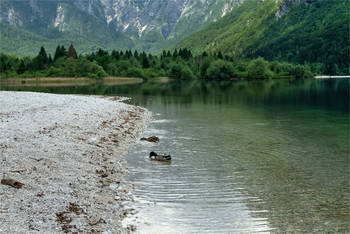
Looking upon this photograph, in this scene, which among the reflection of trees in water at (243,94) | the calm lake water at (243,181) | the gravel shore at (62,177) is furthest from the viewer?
the reflection of trees in water at (243,94)

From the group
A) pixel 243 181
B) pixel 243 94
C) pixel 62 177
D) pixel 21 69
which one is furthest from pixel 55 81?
pixel 243 181

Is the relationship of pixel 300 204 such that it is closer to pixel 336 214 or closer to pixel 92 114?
pixel 336 214

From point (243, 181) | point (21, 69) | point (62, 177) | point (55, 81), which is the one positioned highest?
point (21, 69)

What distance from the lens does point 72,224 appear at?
9500 millimetres

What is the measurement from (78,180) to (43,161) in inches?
91.2

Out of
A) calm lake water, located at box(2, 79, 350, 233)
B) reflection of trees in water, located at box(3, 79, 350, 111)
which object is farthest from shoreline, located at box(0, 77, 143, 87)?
calm lake water, located at box(2, 79, 350, 233)

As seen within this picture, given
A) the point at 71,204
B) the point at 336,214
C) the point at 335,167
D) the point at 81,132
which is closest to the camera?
A: the point at 71,204

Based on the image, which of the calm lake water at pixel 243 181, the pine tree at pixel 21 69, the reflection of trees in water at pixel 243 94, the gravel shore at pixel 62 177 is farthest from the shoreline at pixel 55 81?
the gravel shore at pixel 62 177

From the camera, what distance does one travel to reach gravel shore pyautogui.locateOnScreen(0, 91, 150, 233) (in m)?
9.52

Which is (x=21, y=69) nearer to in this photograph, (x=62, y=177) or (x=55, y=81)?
(x=55, y=81)

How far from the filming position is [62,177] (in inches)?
512

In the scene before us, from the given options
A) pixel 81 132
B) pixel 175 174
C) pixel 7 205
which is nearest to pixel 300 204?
pixel 175 174

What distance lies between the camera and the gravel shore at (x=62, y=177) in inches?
375

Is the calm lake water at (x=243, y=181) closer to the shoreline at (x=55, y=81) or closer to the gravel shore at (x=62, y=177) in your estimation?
the gravel shore at (x=62, y=177)
